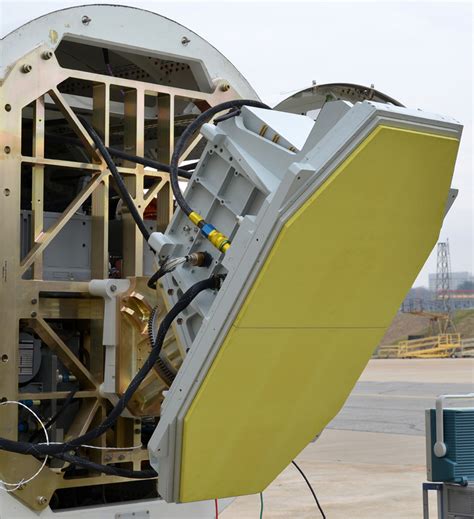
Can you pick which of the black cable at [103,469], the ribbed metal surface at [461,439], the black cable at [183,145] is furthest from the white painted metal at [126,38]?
the ribbed metal surface at [461,439]

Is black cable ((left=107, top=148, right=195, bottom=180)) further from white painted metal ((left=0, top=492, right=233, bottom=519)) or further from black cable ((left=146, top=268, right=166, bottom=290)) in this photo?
→ white painted metal ((left=0, top=492, right=233, bottom=519))

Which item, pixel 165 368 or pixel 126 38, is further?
pixel 126 38

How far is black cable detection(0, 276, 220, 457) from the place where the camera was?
4066 millimetres

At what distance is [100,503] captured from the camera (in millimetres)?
5246

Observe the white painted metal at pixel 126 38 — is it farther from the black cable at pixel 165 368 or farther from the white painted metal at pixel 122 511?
the white painted metal at pixel 122 511

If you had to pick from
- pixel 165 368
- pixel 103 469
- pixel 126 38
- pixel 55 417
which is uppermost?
pixel 126 38

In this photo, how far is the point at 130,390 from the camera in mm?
4441

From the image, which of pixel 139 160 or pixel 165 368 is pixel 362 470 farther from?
pixel 165 368

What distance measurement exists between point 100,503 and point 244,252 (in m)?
2.20

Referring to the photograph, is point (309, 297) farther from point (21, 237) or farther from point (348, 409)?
point (348, 409)

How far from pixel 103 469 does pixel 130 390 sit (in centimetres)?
46

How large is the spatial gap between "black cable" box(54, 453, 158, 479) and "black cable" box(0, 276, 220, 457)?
4 centimetres

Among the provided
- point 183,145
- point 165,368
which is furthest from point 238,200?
point 165,368

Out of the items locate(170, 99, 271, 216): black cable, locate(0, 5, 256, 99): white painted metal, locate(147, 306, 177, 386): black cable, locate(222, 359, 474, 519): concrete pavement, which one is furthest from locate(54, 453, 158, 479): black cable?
locate(222, 359, 474, 519): concrete pavement
